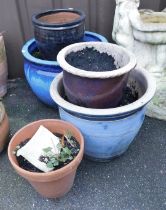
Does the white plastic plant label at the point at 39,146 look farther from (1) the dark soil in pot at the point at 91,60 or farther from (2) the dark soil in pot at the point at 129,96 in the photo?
(1) the dark soil in pot at the point at 91,60

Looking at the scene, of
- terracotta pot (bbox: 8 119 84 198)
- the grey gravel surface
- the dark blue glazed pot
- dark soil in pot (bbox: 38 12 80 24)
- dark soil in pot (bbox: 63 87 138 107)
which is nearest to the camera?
terracotta pot (bbox: 8 119 84 198)

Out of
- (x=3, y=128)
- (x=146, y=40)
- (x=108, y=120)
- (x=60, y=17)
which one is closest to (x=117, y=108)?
(x=108, y=120)

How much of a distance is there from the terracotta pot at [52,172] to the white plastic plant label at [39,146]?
0.22ft

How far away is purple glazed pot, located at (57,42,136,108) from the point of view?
1.55m

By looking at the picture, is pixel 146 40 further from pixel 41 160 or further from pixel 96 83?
pixel 41 160

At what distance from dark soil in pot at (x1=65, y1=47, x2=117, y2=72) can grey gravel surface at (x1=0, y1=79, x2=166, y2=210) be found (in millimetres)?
681

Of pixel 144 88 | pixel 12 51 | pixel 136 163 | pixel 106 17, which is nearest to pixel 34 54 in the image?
pixel 12 51

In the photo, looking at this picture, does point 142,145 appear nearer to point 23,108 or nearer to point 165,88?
point 165,88

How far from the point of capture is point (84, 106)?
66.7 inches

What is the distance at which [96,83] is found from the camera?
61.8 inches

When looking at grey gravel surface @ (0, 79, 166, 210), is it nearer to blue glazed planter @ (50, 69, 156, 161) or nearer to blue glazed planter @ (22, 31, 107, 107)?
blue glazed planter @ (50, 69, 156, 161)

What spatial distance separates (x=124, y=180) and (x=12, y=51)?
161 centimetres

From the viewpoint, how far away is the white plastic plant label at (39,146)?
1617mm

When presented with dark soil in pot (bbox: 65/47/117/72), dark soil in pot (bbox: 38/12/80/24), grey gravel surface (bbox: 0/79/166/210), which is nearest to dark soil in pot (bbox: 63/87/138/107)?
dark soil in pot (bbox: 65/47/117/72)
